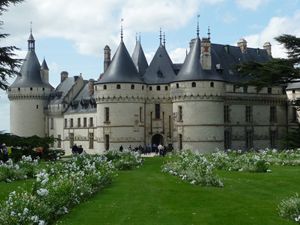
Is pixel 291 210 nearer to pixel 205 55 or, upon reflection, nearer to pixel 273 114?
pixel 205 55

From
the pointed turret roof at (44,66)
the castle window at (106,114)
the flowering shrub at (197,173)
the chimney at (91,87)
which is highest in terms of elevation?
the pointed turret roof at (44,66)

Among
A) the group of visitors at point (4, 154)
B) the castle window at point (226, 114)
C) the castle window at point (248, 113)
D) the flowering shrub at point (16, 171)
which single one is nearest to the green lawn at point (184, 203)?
the flowering shrub at point (16, 171)

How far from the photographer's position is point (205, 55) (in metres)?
51.3

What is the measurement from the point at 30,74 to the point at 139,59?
58.2 feet

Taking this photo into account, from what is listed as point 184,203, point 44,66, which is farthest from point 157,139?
point 184,203

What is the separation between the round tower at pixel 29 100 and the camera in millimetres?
67812

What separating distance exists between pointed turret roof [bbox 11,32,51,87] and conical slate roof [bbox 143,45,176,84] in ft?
64.1

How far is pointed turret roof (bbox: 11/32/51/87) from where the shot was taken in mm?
68125

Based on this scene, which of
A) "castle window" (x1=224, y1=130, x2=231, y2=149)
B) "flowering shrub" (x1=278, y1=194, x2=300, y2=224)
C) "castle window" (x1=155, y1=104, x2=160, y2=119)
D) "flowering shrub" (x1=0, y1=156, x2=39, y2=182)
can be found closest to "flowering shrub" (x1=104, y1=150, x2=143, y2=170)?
"flowering shrub" (x1=0, y1=156, x2=39, y2=182)

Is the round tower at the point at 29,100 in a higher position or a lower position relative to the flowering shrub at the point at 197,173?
higher

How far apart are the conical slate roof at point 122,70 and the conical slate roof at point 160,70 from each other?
1961 millimetres

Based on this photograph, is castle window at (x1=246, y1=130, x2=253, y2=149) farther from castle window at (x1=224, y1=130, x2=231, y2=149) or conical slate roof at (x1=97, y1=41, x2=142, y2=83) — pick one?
conical slate roof at (x1=97, y1=41, x2=142, y2=83)

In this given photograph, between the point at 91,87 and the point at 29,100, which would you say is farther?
the point at 29,100

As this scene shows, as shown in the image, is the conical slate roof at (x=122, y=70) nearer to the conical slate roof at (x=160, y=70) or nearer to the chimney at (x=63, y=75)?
the conical slate roof at (x=160, y=70)
